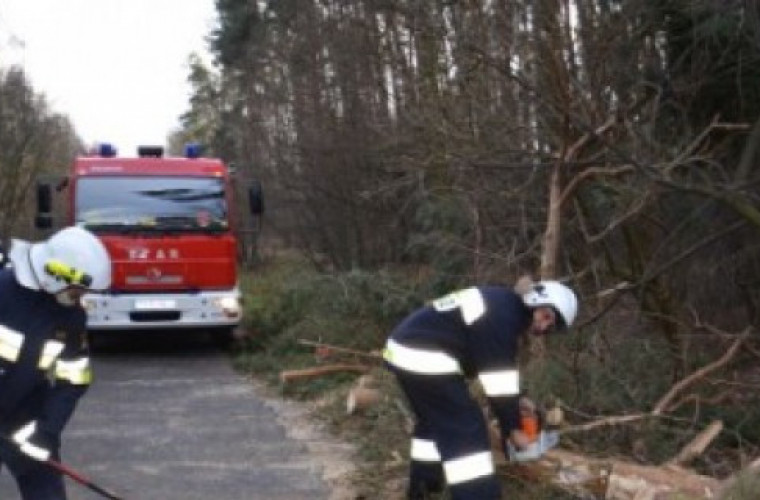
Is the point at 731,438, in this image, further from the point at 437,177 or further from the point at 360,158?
the point at 360,158

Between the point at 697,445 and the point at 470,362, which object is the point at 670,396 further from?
the point at 470,362

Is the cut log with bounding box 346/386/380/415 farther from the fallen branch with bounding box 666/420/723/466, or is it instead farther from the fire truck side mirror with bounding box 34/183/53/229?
the fire truck side mirror with bounding box 34/183/53/229

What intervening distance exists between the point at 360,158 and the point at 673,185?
1059 cm

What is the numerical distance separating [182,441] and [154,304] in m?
4.72

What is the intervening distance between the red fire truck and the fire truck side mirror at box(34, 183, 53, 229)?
12 mm

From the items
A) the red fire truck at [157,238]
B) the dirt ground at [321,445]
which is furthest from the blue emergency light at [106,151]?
the dirt ground at [321,445]

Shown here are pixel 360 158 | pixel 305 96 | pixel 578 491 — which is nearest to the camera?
pixel 578 491

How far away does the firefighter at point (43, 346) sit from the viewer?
5160mm

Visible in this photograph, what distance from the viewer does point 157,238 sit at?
45.2ft

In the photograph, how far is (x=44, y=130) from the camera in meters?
31.8

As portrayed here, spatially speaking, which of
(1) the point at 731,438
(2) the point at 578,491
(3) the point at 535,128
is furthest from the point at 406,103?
(2) the point at 578,491

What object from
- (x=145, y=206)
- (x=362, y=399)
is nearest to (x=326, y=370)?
(x=362, y=399)

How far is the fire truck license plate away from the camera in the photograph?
13.7 m

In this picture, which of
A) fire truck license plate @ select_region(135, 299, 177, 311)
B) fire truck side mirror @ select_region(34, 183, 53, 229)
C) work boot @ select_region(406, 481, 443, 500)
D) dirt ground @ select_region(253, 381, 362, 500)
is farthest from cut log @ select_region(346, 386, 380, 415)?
fire truck side mirror @ select_region(34, 183, 53, 229)
